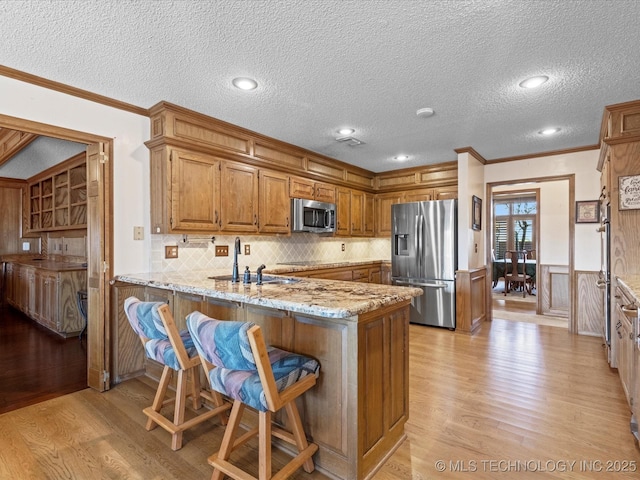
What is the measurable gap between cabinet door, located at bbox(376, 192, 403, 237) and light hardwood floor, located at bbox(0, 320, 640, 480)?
9.78ft

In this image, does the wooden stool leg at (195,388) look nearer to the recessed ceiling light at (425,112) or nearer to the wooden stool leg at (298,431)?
the wooden stool leg at (298,431)

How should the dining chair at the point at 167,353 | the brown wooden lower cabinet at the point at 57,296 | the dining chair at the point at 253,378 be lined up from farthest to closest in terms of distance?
the brown wooden lower cabinet at the point at 57,296
the dining chair at the point at 167,353
the dining chair at the point at 253,378

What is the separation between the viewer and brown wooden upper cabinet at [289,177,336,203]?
4.29 m

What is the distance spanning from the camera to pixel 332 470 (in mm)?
1696

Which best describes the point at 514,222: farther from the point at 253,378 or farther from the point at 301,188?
the point at 253,378

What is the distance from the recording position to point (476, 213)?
15.3 feet

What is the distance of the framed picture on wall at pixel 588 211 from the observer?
4.20m

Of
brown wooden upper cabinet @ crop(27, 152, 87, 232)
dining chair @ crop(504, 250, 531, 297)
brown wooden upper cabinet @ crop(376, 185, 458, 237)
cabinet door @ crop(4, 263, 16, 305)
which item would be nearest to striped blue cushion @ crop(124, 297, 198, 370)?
brown wooden upper cabinet @ crop(27, 152, 87, 232)

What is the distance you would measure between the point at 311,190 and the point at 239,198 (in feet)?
4.06

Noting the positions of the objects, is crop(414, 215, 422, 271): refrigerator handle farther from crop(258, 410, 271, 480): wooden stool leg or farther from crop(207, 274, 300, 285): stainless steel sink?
crop(258, 410, 271, 480): wooden stool leg

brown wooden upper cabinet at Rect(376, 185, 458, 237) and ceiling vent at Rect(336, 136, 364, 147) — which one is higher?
ceiling vent at Rect(336, 136, 364, 147)

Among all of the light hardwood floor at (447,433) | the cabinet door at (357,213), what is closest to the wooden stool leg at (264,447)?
the light hardwood floor at (447,433)

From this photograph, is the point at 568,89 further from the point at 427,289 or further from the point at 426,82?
the point at 427,289

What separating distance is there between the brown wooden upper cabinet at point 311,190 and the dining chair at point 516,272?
4.71 meters
